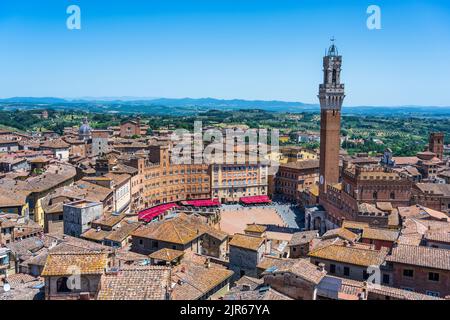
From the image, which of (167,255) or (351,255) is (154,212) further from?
(351,255)

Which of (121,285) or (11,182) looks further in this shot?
(11,182)

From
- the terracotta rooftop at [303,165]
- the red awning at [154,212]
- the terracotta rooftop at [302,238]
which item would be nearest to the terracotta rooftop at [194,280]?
the terracotta rooftop at [302,238]

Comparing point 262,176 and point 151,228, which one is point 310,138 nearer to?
point 262,176

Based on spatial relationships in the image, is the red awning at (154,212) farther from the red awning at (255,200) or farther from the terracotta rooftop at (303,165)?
the terracotta rooftop at (303,165)

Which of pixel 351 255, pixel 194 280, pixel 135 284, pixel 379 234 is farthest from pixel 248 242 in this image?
pixel 135 284

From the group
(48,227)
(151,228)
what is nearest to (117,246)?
(151,228)
